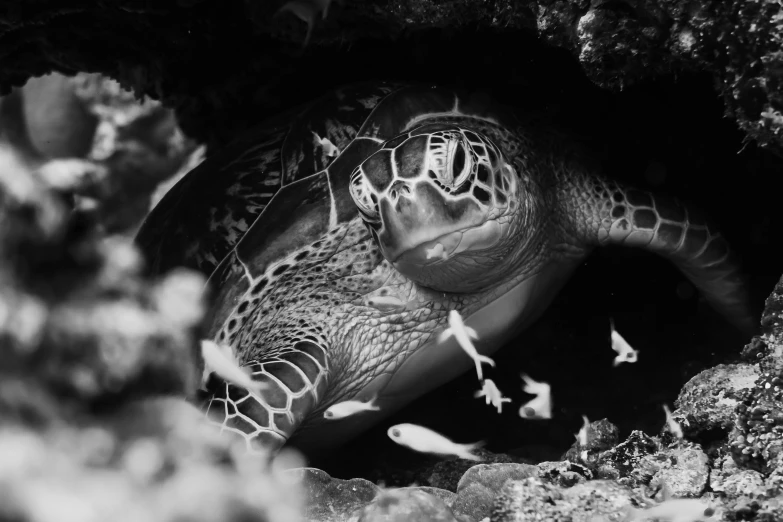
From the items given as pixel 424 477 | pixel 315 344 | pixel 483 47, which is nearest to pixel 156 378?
pixel 315 344

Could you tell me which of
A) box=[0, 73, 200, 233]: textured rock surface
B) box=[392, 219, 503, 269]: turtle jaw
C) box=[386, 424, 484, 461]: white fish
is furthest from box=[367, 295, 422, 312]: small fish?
box=[0, 73, 200, 233]: textured rock surface

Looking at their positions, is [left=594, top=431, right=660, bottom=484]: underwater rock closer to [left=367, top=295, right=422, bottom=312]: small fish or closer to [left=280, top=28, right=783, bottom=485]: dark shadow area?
[left=280, top=28, right=783, bottom=485]: dark shadow area

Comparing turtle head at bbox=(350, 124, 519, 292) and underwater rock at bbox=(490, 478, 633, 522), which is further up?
turtle head at bbox=(350, 124, 519, 292)

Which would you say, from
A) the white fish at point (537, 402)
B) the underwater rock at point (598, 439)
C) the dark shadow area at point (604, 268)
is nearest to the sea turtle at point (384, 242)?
the dark shadow area at point (604, 268)

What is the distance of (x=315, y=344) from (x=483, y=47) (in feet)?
5.08

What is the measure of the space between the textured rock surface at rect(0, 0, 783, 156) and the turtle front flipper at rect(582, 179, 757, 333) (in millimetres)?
787

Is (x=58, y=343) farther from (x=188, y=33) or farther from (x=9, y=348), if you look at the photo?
(x=188, y=33)

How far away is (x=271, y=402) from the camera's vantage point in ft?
6.48

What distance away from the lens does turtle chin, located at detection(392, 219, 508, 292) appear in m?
2.00

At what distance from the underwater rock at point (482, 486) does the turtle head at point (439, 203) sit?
696 mm

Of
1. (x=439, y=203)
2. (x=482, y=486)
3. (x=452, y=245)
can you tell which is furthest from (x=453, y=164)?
(x=482, y=486)

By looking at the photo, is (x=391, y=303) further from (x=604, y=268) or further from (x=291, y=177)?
(x=604, y=268)

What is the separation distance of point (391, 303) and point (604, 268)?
1296 mm

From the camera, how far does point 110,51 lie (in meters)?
2.79
